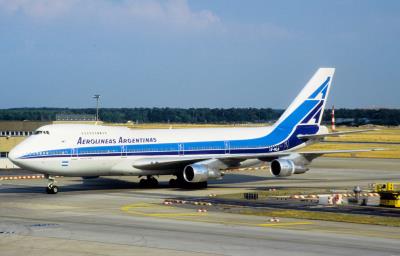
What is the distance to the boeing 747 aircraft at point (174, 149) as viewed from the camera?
56000 millimetres

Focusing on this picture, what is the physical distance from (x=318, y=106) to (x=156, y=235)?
3666 cm

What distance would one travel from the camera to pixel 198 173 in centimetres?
5741

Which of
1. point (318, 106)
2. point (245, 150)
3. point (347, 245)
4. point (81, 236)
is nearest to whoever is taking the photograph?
point (347, 245)

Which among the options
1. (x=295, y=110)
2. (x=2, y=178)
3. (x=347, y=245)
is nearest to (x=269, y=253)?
(x=347, y=245)

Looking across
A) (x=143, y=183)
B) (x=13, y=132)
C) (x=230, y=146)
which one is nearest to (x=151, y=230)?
(x=143, y=183)

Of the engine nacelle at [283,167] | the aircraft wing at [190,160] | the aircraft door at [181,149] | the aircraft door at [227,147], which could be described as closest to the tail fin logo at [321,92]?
the aircraft wing at [190,160]

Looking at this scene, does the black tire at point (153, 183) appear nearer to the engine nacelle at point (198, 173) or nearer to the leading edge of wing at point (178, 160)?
the leading edge of wing at point (178, 160)

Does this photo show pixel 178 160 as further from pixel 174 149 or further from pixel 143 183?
pixel 143 183

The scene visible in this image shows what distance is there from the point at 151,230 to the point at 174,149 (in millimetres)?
25004

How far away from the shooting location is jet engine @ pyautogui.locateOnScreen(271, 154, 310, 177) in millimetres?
58875

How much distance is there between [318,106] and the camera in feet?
225

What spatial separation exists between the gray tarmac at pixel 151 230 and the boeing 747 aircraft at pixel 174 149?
1890 mm

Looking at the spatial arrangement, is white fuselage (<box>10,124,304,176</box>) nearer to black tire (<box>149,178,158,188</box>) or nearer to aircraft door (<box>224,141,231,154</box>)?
aircraft door (<box>224,141,231,154</box>)

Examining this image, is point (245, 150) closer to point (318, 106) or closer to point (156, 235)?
point (318, 106)
